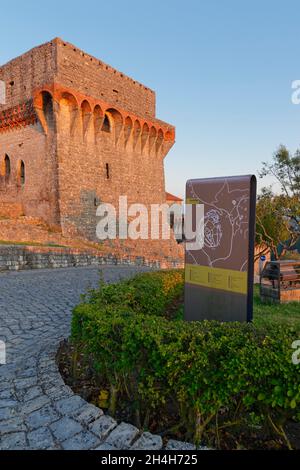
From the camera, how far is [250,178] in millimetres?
3834

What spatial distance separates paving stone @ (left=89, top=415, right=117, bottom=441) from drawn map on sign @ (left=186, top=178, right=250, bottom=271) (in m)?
2.45

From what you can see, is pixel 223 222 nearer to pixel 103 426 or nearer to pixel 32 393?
pixel 103 426

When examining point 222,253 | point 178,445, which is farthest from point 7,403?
point 222,253

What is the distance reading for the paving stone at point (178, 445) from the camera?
1976mm

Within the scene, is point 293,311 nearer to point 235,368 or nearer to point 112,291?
point 112,291

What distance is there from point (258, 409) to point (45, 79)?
2066 centimetres

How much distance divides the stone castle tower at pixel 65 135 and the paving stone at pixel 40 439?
15.9 meters

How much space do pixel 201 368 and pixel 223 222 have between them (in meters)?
2.46

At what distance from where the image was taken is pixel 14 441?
2.08 metres

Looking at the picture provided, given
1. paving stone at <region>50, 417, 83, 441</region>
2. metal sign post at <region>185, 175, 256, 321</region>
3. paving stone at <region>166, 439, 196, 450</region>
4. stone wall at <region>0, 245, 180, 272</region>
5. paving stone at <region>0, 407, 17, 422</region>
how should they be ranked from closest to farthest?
paving stone at <region>166, 439, 196, 450</region> < paving stone at <region>50, 417, 83, 441</region> < paving stone at <region>0, 407, 17, 422</region> < metal sign post at <region>185, 175, 256, 321</region> < stone wall at <region>0, 245, 180, 272</region>

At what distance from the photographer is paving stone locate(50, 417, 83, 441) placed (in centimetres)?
211

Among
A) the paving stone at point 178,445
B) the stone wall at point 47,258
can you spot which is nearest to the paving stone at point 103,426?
the paving stone at point 178,445

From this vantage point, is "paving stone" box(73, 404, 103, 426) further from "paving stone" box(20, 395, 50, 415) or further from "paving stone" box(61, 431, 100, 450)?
"paving stone" box(20, 395, 50, 415)

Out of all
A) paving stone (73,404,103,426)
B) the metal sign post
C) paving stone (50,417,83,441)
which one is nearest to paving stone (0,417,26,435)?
paving stone (50,417,83,441)
